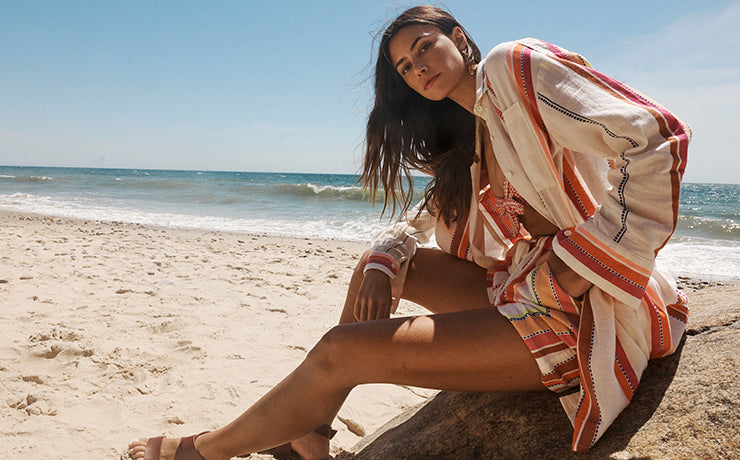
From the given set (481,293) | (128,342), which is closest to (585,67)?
(481,293)

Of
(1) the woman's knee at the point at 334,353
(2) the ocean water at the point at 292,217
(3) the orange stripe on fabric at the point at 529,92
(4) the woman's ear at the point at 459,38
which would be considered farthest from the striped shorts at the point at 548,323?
(2) the ocean water at the point at 292,217

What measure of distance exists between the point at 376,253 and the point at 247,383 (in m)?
1.38

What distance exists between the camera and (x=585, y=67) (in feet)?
4.39

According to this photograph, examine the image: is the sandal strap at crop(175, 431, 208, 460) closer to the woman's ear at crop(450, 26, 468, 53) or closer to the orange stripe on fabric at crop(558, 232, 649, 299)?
the orange stripe on fabric at crop(558, 232, 649, 299)

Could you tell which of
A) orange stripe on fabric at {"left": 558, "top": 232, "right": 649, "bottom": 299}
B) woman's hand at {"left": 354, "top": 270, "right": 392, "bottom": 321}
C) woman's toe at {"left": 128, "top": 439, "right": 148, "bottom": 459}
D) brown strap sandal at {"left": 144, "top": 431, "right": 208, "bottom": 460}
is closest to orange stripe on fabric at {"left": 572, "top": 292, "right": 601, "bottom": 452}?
orange stripe on fabric at {"left": 558, "top": 232, "right": 649, "bottom": 299}

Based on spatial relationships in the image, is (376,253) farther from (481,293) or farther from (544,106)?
(544,106)

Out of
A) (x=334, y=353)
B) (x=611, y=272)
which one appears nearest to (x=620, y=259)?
(x=611, y=272)

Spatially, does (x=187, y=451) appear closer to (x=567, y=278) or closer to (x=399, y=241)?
(x=399, y=241)

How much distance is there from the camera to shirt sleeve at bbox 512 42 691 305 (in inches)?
46.6

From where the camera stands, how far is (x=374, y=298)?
190 cm

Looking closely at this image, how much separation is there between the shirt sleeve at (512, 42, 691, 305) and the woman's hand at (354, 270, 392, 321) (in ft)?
2.59

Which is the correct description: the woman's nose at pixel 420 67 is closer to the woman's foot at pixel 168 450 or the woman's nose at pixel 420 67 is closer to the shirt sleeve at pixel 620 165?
the shirt sleeve at pixel 620 165

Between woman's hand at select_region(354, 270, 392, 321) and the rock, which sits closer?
the rock

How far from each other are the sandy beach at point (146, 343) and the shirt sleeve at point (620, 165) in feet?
5.12
